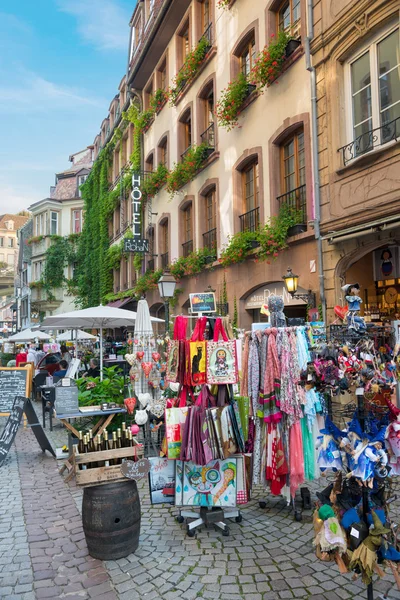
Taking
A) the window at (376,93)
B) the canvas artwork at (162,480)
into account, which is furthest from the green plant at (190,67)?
the canvas artwork at (162,480)

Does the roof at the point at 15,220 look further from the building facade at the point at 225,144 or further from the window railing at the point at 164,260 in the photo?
the window railing at the point at 164,260

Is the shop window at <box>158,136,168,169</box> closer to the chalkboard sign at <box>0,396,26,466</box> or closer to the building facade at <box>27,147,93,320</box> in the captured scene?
the chalkboard sign at <box>0,396,26,466</box>

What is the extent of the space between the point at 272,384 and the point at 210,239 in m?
10.6

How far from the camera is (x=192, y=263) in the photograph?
15.1m

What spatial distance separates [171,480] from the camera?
15.5 ft

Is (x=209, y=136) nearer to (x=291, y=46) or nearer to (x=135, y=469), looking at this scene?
(x=291, y=46)

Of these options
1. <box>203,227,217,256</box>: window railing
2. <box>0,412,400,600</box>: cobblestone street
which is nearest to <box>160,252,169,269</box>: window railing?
<box>203,227,217,256</box>: window railing

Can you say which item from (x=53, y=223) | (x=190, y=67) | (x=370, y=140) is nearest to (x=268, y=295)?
(x=370, y=140)

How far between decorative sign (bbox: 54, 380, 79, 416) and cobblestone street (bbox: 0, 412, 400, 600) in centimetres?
180

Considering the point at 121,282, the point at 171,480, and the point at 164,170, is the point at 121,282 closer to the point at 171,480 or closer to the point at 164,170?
the point at 164,170

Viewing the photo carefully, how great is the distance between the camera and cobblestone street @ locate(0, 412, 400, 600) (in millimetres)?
3561

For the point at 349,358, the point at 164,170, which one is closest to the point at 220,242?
the point at 164,170

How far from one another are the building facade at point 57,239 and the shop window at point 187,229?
19959 millimetres

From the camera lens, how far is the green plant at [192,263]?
1467cm
